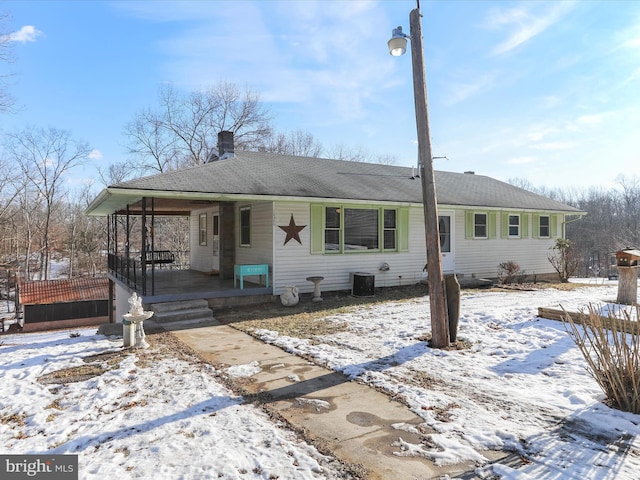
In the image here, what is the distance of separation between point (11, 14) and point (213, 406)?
17.5 metres

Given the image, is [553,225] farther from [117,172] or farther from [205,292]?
[117,172]

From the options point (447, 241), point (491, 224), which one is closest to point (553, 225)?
point (491, 224)

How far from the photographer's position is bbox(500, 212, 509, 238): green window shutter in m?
14.8

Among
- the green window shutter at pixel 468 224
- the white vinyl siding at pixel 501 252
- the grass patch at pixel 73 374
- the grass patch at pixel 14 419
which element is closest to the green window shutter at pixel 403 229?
the white vinyl siding at pixel 501 252

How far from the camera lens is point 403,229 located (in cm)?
1224

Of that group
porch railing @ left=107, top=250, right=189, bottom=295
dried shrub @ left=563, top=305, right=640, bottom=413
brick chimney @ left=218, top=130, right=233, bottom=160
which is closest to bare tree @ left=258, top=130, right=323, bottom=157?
porch railing @ left=107, top=250, right=189, bottom=295

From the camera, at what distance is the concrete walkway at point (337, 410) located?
9.43ft

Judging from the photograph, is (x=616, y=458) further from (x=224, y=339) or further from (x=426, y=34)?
(x=426, y=34)

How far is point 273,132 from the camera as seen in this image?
33344 millimetres

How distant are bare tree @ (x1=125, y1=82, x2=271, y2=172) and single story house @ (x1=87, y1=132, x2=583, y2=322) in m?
16.9

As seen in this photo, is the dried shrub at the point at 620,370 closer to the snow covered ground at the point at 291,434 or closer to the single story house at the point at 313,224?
the snow covered ground at the point at 291,434

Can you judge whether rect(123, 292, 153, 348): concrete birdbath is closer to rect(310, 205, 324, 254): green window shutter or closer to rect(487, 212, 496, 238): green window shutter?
rect(310, 205, 324, 254): green window shutter

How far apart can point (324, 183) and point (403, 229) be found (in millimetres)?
2968

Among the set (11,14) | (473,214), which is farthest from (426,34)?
(11,14)
